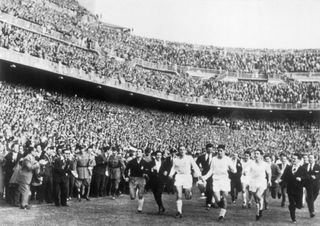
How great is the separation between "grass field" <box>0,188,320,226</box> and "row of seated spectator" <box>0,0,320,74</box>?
2671cm

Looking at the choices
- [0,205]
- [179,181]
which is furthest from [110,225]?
[0,205]

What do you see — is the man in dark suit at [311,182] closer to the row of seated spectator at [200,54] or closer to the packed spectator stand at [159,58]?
the packed spectator stand at [159,58]

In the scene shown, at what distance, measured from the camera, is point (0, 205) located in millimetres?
13234

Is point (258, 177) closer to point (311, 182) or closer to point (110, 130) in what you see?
point (311, 182)

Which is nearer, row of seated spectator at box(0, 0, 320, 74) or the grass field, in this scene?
the grass field

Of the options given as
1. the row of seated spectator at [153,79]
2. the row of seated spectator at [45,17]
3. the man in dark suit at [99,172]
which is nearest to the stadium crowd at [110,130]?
the man in dark suit at [99,172]

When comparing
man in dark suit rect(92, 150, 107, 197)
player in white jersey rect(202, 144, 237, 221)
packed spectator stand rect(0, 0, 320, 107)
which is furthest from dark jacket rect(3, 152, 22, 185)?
packed spectator stand rect(0, 0, 320, 107)

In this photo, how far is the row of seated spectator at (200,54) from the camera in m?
42.5

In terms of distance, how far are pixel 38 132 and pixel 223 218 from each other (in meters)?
12.8

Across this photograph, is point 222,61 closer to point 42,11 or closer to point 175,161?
point 42,11

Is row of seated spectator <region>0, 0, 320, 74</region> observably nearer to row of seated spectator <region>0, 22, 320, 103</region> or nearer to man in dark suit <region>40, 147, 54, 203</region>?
row of seated spectator <region>0, 22, 320, 103</region>

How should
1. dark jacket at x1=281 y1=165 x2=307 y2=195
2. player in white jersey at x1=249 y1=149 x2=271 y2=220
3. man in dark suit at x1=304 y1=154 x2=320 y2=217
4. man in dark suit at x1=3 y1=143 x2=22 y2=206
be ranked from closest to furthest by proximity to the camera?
dark jacket at x1=281 y1=165 x2=307 y2=195, player in white jersey at x1=249 y1=149 x2=271 y2=220, man in dark suit at x1=304 y1=154 x2=320 y2=217, man in dark suit at x1=3 y1=143 x2=22 y2=206

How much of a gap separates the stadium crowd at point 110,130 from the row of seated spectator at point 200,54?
6.71m

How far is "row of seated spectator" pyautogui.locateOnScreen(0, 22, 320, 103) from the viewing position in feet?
93.7
